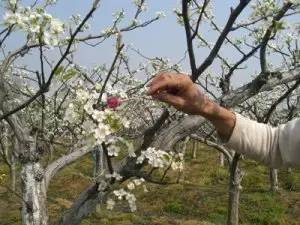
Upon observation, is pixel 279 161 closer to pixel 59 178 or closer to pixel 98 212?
pixel 98 212

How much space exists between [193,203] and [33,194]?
1592cm

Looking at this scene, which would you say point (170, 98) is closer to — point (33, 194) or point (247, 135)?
point (247, 135)

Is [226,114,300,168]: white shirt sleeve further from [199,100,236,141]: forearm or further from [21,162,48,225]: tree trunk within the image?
[21,162,48,225]: tree trunk

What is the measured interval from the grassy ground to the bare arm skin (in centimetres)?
1463

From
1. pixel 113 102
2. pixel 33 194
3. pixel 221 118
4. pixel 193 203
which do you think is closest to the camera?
pixel 221 118

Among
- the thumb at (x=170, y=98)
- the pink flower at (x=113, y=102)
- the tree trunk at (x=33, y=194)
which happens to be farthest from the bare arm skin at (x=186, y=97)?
the tree trunk at (x=33, y=194)

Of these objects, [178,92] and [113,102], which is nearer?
[178,92]

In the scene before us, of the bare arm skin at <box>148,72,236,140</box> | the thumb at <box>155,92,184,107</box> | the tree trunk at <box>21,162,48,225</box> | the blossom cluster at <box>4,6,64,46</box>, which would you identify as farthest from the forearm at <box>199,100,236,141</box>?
the tree trunk at <box>21,162,48,225</box>

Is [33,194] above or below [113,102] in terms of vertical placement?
below

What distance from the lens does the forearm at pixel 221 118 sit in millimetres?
2293

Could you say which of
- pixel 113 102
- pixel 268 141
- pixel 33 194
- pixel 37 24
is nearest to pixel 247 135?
pixel 268 141

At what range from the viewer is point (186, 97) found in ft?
7.16

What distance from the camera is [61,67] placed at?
331 centimetres

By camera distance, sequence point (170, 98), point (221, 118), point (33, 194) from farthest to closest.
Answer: point (33, 194) < point (221, 118) < point (170, 98)
